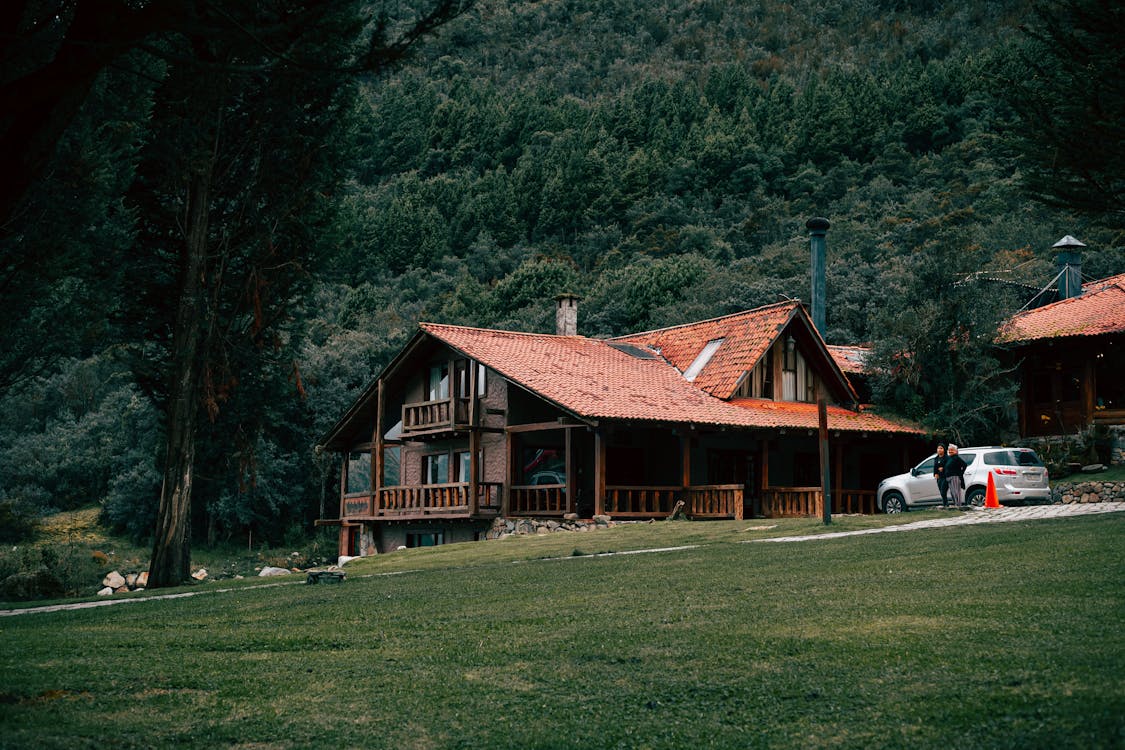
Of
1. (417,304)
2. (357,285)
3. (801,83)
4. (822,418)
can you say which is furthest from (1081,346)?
(801,83)

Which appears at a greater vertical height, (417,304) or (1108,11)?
(417,304)

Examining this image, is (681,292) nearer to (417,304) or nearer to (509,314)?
(509,314)

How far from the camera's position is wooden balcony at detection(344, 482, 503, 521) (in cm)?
3366

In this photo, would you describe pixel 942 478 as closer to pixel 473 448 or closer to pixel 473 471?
pixel 473 471

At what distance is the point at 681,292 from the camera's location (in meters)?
63.9

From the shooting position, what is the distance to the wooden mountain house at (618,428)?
31422 mm

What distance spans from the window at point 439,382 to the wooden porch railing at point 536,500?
500 cm

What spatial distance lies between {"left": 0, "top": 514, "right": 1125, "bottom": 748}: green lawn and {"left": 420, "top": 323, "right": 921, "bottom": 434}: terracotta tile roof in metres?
16.2

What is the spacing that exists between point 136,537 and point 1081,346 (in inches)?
1727

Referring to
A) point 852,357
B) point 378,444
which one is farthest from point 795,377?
point 378,444

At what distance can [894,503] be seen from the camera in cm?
3131

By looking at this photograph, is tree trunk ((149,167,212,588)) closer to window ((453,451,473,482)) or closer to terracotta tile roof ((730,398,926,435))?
window ((453,451,473,482))

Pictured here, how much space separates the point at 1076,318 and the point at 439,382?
21354 millimetres

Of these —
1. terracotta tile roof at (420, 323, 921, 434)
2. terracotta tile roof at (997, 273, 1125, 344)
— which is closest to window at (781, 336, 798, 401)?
terracotta tile roof at (420, 323, 921, 434)
